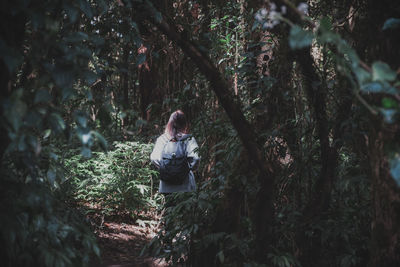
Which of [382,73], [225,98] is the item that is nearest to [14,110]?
[382,73]

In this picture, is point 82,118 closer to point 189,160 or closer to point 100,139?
point 100,139

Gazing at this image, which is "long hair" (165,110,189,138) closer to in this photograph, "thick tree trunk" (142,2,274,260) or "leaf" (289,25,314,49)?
"thick tree trunk" (142,2,274,260)

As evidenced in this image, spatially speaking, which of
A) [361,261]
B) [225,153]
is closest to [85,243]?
[225,153]

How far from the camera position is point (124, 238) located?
5227 millimetres

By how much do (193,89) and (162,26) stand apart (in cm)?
118

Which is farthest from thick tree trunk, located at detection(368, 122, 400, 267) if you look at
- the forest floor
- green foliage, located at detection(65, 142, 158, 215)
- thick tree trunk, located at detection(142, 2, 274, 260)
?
green foliage, located at detection(65, 142, 158, 215)

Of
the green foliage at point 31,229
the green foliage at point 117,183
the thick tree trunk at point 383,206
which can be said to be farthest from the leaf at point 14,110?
the green foliage at point 117,183

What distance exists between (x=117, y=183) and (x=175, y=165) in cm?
197

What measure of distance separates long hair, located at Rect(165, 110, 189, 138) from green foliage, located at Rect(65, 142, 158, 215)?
5.52ft

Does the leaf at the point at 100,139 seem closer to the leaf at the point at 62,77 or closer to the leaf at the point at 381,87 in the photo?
the leaf at the point at 62,77

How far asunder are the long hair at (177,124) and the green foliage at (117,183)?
1684 mm

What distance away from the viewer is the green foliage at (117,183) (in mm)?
5773

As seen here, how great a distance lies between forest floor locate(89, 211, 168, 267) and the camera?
435 centimetres

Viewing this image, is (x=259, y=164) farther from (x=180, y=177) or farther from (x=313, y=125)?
(x=180, y=177)
